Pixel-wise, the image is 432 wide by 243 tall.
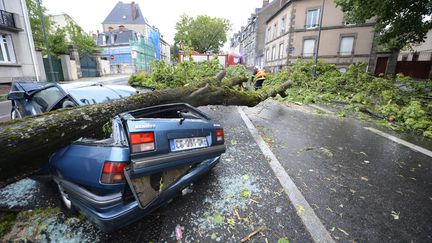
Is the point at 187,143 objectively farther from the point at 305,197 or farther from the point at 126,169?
the point at 305,197

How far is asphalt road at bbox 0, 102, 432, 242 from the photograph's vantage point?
6.94ft

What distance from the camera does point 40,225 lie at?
2.21 meters

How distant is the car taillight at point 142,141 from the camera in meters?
1.86

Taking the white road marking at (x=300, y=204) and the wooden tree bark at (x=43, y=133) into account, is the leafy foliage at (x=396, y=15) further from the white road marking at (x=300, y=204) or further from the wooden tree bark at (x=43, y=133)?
the wooden tree bark at (x=43, y=133)

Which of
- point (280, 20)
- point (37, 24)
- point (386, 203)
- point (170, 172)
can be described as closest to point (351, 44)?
point (280, 20)

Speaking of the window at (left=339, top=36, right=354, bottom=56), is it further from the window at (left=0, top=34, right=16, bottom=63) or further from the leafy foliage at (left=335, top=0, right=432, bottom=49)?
the window at (left=0, top=34, right=16, bottom=63)

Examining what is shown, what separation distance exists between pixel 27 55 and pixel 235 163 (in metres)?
20.3

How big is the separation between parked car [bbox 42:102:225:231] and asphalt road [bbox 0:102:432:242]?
15.2 inches

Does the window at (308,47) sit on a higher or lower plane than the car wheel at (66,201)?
higher

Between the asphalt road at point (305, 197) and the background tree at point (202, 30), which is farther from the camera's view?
the background tree at point (202, 30)

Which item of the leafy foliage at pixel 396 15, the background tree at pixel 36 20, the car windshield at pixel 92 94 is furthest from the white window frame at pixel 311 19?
the background tree at pixel 36 20

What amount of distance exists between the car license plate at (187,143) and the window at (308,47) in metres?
27.8

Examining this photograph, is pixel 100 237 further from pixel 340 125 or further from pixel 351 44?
pixel 351 44

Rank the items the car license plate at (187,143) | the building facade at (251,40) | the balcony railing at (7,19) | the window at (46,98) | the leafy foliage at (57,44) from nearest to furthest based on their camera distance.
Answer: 1. the car license plate at (187,143)
2. the window at (46,98)
3. the balcony railing at (7,19)
4. the leafy foliage at (57,44)
5. the building facade at (251,40)
